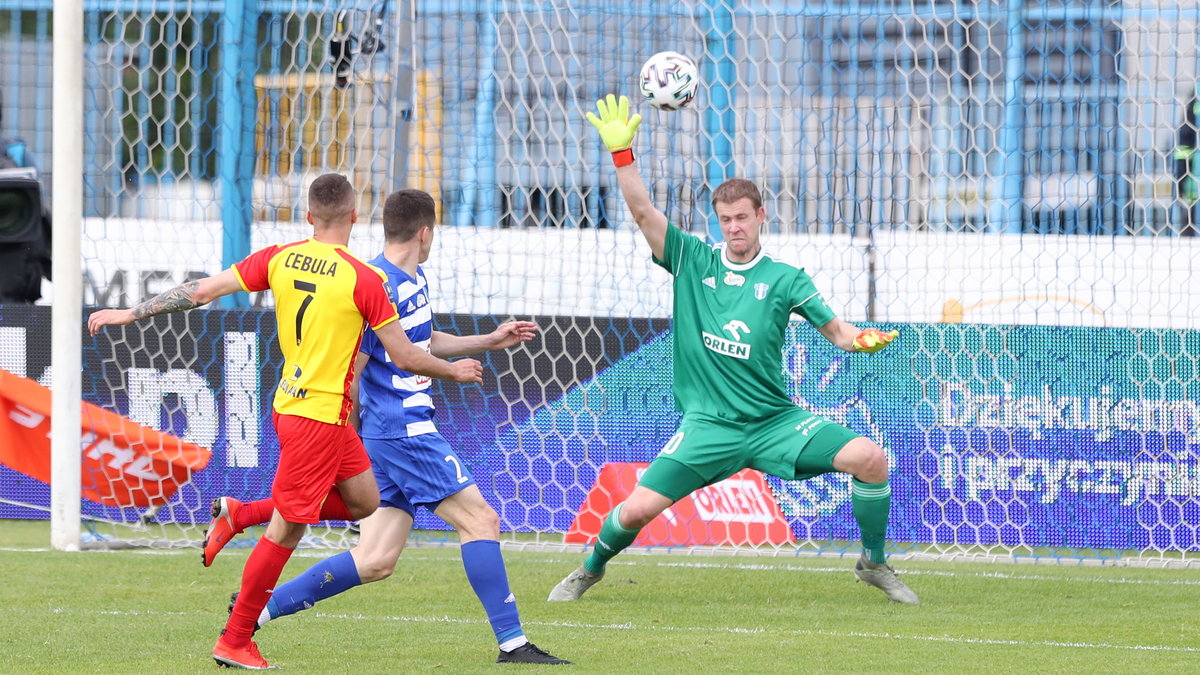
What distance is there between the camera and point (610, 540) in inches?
265

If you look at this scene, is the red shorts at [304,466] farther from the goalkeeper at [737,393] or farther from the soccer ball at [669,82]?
the soccer ball at [669,82]

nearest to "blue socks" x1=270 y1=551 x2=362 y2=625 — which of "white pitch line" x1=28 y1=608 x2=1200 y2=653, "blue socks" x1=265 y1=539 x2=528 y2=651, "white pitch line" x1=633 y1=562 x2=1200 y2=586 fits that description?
"blue socks" x1=265 y1=539 x2=528 y2=651

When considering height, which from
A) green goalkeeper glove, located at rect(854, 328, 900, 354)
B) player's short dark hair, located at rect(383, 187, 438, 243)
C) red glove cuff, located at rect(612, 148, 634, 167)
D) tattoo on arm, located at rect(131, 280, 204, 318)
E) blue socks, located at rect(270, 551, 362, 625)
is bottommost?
blue socks, located at rect(270, 551, 362, 625)

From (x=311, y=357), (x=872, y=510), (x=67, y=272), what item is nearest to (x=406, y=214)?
(x=311, y=357)

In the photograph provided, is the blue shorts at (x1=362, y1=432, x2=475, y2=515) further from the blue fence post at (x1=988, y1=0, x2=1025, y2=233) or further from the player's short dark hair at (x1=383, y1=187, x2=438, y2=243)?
the blue fence post at (x1=988, y1=0, x2=1025, y2=233)

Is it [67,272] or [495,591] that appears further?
[67,272]

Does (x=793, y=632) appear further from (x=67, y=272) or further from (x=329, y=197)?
(x=67, y=272)

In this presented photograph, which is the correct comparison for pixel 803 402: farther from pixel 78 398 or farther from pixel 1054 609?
pixel 78 398

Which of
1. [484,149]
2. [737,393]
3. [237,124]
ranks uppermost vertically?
[237,124]

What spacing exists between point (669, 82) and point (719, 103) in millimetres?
2406

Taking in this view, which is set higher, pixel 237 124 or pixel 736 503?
pixel 237 124

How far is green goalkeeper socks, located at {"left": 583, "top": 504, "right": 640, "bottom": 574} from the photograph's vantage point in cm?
670

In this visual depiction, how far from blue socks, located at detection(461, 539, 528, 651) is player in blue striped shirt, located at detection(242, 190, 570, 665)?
4 cm

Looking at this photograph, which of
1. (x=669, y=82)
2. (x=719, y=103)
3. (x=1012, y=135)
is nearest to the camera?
(x=669, y=82)
